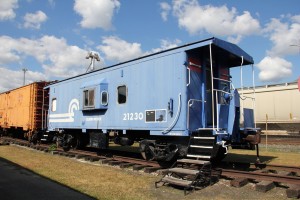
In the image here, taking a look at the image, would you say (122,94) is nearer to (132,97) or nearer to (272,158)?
(132,97)

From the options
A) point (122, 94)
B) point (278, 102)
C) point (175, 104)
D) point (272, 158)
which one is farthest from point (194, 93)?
point (278, 102)

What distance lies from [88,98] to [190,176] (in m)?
6.44

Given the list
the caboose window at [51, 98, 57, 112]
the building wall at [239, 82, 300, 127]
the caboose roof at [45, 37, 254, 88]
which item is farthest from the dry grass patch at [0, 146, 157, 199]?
the building wall at [239, 82, 300, 127]

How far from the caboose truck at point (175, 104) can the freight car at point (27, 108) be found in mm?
6962

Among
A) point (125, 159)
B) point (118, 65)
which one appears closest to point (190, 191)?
point (125, 159)

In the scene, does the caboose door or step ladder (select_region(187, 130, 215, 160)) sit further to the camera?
the caboose door

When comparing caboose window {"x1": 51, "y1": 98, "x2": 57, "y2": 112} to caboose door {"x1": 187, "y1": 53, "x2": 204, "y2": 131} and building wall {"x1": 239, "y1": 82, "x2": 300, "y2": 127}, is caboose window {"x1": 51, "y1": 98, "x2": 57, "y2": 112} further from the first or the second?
building wall {"x1": 239, "y1": 82, "x2": 300, "y2": 127}

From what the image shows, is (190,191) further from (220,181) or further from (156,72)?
(156,72)

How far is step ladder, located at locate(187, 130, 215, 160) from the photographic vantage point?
337 inches

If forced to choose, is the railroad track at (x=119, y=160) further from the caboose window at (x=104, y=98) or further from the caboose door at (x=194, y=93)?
the caboose window at (x=104, y=98)

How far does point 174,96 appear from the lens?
962 centimetres

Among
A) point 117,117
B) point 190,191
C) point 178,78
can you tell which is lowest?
point 190,191

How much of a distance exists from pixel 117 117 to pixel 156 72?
100 inches

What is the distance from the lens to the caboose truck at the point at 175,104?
923 cm
